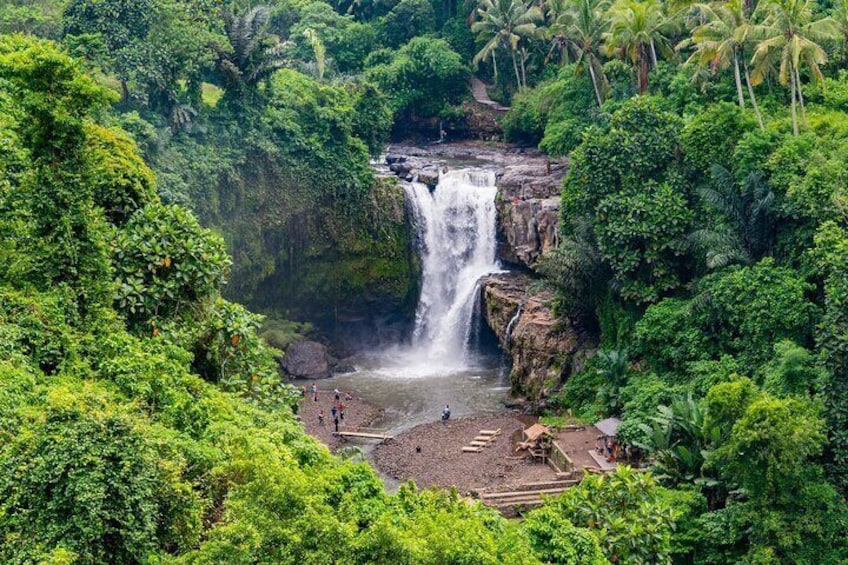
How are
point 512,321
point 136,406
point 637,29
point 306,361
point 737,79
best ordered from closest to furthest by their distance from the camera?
point 136,406, point 737,79, point 637,29, point 512,321, point 306,361

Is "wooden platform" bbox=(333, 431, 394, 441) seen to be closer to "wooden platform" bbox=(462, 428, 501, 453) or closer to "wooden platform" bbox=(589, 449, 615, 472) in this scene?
"wooden platform" bbox=(462, 428, 501, 453)

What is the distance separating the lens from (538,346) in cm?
3341

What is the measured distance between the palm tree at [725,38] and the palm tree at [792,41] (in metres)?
0.65

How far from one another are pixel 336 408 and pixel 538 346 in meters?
8.16

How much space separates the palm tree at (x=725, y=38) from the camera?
2945 cm

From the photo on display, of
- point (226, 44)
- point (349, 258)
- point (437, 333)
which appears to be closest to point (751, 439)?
point (437, 333)

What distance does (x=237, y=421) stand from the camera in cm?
1700

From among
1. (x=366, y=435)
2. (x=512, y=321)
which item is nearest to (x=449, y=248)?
(x=512, y=321)

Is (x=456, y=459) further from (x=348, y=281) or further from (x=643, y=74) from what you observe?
(x=643, y=74)

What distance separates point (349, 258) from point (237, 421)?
25240 millimetres

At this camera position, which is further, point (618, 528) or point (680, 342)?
point (680, 342)

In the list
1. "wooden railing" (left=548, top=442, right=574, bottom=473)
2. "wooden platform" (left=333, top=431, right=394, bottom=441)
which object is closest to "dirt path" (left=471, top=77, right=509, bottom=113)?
"wooden platform" (left=333, top=431, right=394, bottom=441)

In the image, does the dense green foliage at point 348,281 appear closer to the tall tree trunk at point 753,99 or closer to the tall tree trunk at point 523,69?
the tall tree trunk at point 753,99

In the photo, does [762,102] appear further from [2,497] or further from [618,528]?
[2,497]
